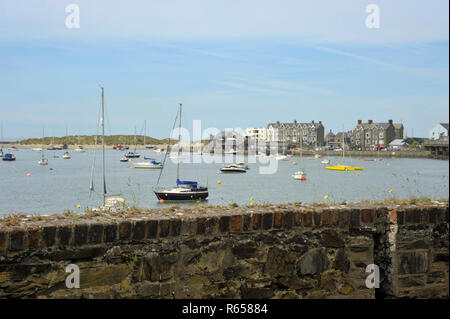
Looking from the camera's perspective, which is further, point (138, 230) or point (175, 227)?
point (175, 227)

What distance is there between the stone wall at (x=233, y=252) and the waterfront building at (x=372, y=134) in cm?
17315

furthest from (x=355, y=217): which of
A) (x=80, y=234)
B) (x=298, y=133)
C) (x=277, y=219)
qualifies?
(x=298, y=133)

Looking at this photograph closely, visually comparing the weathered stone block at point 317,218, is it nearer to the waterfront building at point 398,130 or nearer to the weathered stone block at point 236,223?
the weathered stone block at point 236,223

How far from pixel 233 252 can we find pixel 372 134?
582 feet

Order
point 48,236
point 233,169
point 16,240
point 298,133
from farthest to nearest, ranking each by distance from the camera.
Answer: point 298,133 < point 233,169 < point 48,236 < point 16,240

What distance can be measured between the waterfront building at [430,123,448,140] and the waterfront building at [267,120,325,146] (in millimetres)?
43076

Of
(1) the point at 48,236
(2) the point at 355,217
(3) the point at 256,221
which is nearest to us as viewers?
(1) the point at 48,236

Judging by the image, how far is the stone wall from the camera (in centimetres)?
459

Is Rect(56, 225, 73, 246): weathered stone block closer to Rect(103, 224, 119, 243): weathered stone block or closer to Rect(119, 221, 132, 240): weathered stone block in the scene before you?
Rect(103, 224, 119, 243): weathered stone block

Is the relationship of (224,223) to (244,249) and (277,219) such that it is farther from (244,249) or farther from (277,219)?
(277,219)

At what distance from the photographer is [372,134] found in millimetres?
174000

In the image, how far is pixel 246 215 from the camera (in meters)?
5.36
